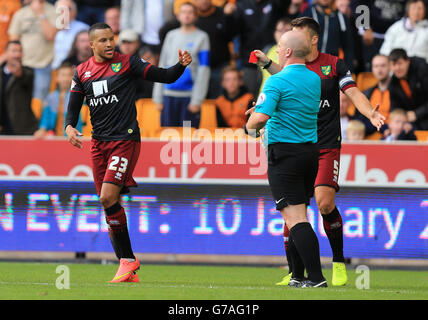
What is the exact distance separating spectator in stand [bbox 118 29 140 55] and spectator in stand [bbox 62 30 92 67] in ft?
2.19

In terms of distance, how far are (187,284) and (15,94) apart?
23.5ft

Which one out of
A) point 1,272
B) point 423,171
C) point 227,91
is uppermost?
point 227,91

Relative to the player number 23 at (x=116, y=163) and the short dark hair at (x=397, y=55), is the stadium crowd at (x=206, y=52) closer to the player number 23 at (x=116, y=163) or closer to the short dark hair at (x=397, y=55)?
the short dark hair at (x=397, y=55)

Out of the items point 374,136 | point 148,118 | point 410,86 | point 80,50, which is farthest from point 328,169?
point 80,50

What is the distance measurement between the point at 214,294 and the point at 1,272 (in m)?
3.45

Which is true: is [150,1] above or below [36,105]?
above

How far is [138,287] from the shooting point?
792 cm

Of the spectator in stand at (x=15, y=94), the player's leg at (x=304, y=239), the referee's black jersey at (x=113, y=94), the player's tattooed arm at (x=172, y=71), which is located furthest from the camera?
the spectator in stand at (x=15, y=94)

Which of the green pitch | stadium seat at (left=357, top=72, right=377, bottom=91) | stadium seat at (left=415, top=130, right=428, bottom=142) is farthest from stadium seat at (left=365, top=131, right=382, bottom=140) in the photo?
the green pitch

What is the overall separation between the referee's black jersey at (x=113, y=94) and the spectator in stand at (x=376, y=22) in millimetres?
6496

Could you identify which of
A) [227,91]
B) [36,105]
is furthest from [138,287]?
[36,105]

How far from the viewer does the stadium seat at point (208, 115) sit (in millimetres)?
14188

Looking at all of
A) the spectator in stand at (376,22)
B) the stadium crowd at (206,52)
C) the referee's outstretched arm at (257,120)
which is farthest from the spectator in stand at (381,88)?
the referee's outstretched arm at (257,120)
